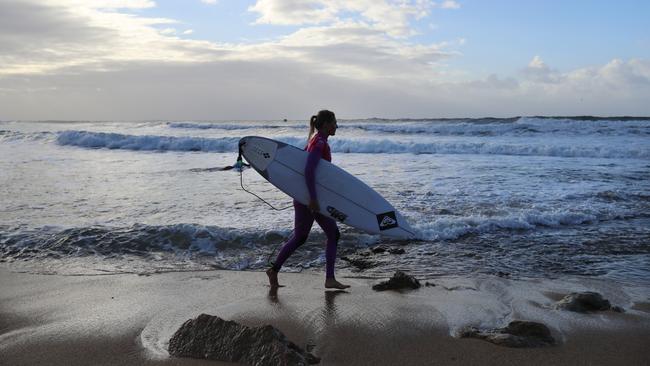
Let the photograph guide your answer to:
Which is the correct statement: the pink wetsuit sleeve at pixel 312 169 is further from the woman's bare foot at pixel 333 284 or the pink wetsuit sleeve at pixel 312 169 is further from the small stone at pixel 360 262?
the small stone at pixel 360 262

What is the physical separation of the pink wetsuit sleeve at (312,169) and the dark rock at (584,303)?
6.92ft

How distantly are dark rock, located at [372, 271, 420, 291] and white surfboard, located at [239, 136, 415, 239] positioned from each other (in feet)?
2.65

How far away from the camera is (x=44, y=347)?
3324mm

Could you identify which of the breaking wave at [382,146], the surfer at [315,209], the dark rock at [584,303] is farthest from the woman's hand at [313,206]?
the breaking wave at [382,146]

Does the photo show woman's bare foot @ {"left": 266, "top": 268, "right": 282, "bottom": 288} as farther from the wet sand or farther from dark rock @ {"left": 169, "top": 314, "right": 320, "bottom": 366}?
dark rock @ {"left": 169, "top": 314, "right": 320, "bottom": 366}

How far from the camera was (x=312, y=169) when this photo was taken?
15.1 ft

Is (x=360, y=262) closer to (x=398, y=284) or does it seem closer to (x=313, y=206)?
(x=398, y=284)

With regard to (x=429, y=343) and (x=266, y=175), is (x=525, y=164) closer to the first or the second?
(x=266, y=175)

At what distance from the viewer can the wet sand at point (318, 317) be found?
3.18 m

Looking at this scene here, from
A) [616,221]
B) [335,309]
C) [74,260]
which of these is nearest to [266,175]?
[335,309]

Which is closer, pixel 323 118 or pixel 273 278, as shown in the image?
pixel 323 118

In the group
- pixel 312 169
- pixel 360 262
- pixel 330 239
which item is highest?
pixel 312 169

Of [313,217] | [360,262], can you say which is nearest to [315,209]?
[313,217]

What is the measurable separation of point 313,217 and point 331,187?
0.50m
